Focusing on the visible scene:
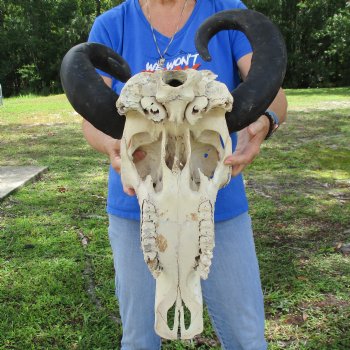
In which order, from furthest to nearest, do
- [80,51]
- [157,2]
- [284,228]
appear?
[284,228], [157,2], [80,51]

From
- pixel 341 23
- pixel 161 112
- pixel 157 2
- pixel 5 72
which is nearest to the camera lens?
pixel 161 112

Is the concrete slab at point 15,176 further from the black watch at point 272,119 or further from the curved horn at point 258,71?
the curved horn at point 258,71

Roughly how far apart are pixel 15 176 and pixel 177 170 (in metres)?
5.51

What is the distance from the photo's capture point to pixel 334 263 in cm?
415

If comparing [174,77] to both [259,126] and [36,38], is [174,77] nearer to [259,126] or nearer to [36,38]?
[259,126]

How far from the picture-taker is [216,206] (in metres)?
2.01

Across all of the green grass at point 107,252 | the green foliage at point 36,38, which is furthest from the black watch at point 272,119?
the green foliage at point 36,38

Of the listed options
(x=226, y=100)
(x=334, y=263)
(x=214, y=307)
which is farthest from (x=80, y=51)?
(x=334, y=263)

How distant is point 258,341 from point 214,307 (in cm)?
22

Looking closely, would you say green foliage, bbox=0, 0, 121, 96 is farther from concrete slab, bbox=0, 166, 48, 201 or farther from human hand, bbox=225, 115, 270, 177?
human hand, bbox=225, 115, 270, 177

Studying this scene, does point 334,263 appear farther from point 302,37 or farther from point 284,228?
point 302,37

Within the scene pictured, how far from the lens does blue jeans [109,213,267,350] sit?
2053 mm

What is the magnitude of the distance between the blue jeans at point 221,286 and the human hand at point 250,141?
1.27 feet

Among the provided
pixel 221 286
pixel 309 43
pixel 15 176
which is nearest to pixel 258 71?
pixel 221 286
